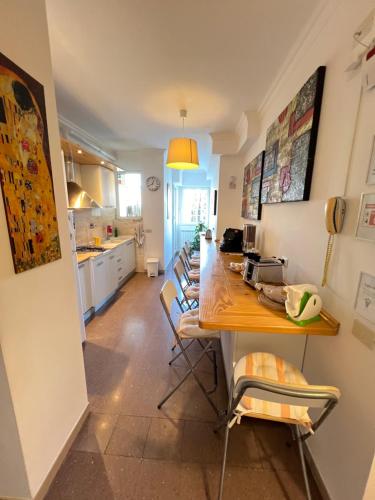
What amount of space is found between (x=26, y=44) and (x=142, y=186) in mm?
3720

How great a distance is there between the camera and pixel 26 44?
924 mm

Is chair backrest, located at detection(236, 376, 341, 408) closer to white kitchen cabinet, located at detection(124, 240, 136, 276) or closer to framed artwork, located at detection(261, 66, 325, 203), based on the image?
framed artwork, located at detection(261, 66, 325, 203)

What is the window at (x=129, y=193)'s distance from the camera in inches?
185

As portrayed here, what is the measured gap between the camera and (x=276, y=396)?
2.49 feet

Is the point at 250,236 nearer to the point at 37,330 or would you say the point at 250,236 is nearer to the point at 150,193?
the point at 37,330

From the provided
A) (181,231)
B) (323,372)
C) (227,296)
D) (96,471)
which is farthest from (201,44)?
(181,231)

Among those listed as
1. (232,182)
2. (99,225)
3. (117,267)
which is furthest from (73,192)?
(232,182)

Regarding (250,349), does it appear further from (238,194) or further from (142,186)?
(142,186)

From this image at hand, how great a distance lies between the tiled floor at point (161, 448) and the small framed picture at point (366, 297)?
3.39 ft

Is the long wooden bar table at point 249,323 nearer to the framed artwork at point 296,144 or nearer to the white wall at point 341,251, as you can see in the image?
the white wall at point 341,251

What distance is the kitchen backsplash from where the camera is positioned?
343 centimetres

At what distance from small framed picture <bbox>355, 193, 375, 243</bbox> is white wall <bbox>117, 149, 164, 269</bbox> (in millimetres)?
4030

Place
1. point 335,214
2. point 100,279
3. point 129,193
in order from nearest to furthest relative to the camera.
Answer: point 335,214
point 100,279
point 129,193

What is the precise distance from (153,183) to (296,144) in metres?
3.51
